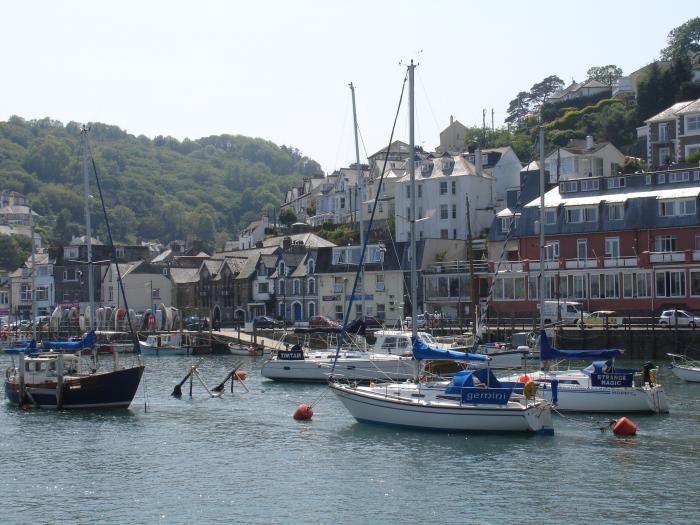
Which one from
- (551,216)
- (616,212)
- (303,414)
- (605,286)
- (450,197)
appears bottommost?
(303,414)

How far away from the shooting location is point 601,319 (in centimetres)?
7875

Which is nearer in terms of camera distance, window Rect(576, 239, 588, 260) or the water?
the water

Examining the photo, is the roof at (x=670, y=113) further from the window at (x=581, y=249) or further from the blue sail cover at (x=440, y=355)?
the blue sail cover at (x=440, y=355)

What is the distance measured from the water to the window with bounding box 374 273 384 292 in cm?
5072

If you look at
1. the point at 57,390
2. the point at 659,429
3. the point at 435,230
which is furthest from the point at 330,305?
the point at 659,429

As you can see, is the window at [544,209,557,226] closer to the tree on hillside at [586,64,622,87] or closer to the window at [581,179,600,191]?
the window at [581,179,600,191]

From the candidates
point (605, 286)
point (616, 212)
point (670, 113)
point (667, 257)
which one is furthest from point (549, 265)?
point (670, 113)

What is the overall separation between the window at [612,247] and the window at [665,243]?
316 cm

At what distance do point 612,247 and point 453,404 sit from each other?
47.6 m

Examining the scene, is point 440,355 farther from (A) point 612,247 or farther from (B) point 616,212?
(B) point 616,212

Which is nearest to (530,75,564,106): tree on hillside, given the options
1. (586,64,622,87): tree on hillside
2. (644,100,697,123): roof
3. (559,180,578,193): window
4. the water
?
(586,64,622,87): tree on hillside

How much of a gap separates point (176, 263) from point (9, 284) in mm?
28568

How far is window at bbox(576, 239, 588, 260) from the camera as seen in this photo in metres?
85.0

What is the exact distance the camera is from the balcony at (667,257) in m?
79.3
